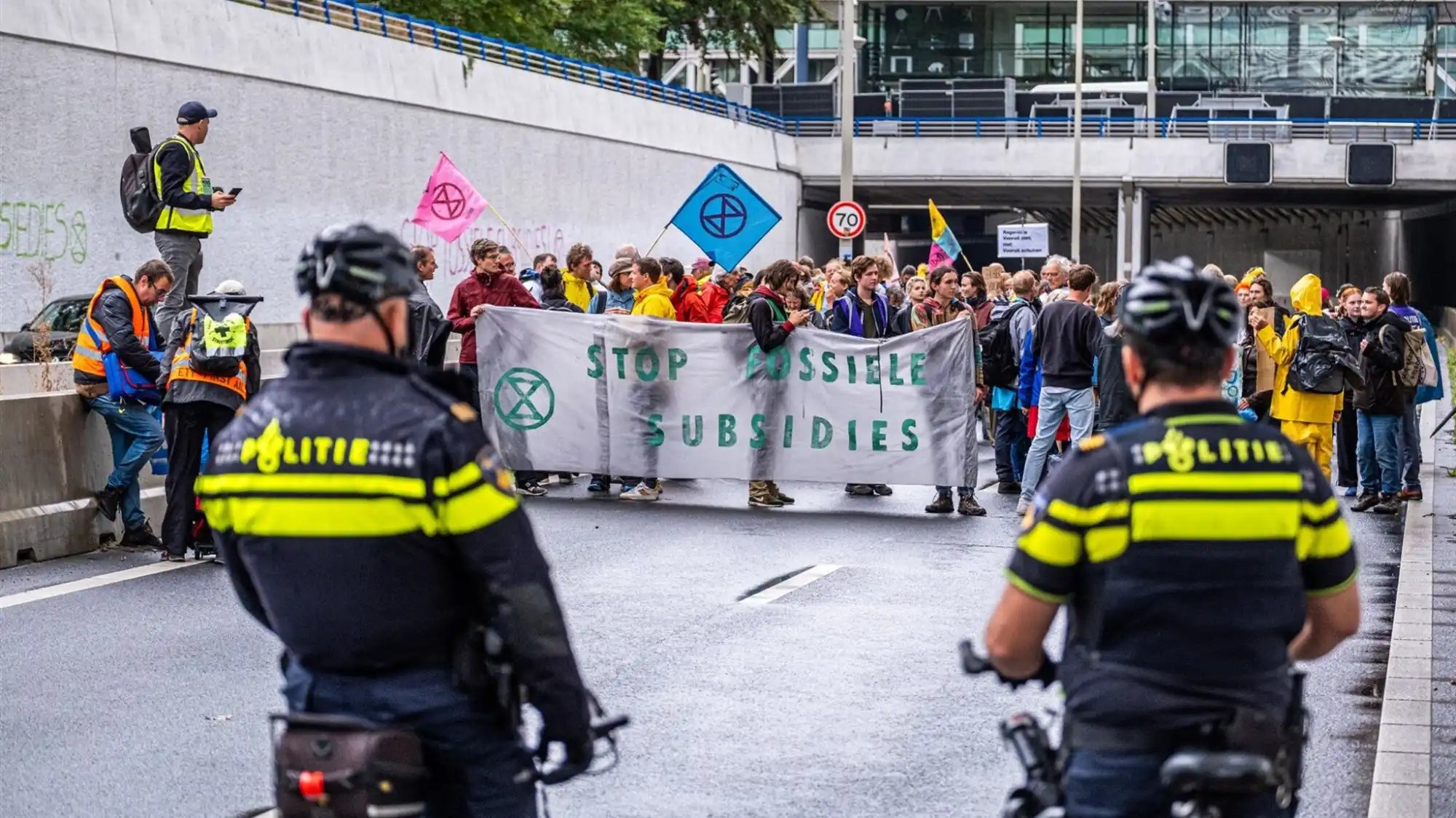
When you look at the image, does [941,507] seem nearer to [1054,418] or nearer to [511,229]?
[1054,418]

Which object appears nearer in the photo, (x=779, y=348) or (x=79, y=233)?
(x=779, y=348)

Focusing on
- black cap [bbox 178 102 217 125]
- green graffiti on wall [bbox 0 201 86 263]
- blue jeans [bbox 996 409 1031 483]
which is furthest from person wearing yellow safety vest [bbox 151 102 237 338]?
green graffiti on wall [bbox 0 201 86 263]

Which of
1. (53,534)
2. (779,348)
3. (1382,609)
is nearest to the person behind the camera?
(1382,609)

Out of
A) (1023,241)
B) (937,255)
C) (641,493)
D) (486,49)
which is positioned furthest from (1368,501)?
(486,49)

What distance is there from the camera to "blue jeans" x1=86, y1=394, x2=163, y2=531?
1261 centimetres

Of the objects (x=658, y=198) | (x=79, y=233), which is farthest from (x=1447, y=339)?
(x=79, y=233)

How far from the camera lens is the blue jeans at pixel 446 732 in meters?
3.63

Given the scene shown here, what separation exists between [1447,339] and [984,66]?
37.8m

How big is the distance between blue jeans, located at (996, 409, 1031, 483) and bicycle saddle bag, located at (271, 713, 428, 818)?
1376 centimetres

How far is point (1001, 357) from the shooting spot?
17281 millimetres

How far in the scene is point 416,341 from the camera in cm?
1479

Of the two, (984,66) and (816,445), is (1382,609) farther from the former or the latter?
(984,66)

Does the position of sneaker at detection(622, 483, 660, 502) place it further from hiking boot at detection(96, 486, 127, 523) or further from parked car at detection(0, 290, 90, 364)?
parked car at detection(0, 290, 90, 364)

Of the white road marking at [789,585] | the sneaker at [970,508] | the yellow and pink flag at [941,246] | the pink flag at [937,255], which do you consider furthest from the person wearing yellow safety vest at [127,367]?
the pink flag at [937,255]
